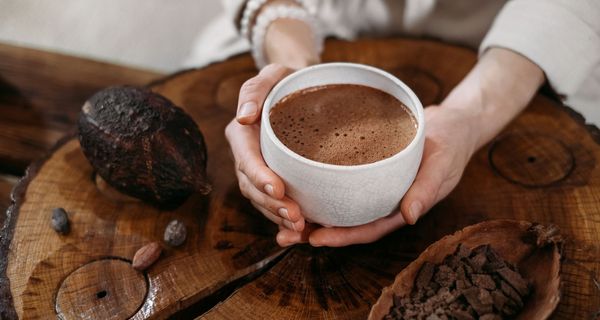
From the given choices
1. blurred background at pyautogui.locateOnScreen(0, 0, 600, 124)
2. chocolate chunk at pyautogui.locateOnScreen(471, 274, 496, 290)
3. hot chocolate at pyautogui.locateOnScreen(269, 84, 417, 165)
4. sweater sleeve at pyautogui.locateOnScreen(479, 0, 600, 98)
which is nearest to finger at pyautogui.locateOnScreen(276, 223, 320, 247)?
hot chocolate at pyautogui.locateOnScreen(269, 84, 417, 165)

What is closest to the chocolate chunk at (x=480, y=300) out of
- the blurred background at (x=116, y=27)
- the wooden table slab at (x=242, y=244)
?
the wooden table slab at (x=242, y=244)

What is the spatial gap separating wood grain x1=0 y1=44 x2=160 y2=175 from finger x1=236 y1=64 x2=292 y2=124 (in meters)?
0.49

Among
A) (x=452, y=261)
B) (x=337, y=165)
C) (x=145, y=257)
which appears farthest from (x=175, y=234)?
(x=452, y=261)

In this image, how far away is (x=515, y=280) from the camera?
0.72 meters

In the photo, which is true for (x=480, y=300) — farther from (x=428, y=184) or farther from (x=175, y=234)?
(x=175, y=234)

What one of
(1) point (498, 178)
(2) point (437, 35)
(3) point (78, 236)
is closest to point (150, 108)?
(3) point (78, 236)

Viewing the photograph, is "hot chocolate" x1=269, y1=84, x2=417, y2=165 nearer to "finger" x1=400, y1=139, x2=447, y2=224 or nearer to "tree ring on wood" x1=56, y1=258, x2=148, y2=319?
"finger" x1=400, y1=139, x2=447, y2=224

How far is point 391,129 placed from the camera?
2.49ft

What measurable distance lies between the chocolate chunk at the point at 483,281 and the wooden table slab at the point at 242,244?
0.10 m

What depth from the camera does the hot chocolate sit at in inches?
28.7

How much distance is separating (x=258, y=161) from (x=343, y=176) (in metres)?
0.13

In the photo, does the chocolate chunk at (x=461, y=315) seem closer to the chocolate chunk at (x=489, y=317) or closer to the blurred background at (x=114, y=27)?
the chocolate chunk at (x=489, y=317)

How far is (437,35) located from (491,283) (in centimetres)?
66

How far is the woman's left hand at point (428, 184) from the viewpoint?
2.52ft
